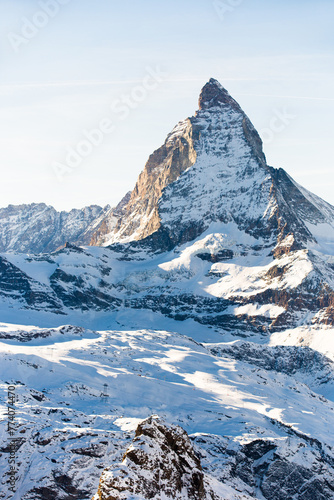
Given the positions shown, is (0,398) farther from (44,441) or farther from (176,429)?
(176,429)

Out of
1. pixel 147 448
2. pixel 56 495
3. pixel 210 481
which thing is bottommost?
pixel 56 495

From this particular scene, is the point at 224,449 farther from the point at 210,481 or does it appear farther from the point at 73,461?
the point at 210,481

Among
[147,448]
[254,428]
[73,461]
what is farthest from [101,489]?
[254,428]

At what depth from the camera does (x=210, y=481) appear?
6519cm

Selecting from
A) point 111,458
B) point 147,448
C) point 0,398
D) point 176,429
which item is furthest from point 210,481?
point 0,398

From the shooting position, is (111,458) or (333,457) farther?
(333,457)

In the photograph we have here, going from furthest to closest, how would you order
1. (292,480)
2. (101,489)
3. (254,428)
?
(254,428), (292,480), (101,489)

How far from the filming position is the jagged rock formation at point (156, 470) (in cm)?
5103

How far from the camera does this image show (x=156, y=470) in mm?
54844

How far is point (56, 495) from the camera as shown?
4550 inches

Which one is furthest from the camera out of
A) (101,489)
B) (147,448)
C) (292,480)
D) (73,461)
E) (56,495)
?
(292,480)

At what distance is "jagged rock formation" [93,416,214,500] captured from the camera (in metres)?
51.0

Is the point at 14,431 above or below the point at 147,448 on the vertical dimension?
below

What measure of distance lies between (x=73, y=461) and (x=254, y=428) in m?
75.7
